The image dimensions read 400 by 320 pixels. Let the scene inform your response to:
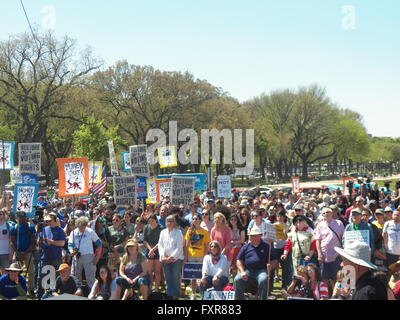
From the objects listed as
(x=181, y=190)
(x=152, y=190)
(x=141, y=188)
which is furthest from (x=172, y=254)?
(x=141, y=188)

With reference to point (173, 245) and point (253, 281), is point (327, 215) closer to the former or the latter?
point (253, 281)

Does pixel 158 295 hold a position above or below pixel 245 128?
below

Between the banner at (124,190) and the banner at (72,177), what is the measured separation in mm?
3092

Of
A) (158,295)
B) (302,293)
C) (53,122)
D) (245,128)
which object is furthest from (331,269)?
(245,128)

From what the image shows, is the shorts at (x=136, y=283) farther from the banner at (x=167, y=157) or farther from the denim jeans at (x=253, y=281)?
the banner at (x=167, y=157)

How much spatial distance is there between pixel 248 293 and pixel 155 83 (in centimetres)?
4663

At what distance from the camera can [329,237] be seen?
9594 millimetres

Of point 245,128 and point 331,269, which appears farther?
point 245,128

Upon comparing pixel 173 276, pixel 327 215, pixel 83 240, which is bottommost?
pixel 173 276

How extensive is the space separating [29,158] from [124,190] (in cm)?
345

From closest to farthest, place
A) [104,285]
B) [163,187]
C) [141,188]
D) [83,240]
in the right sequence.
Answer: [104,285]
[83,240]
[163,187]
[141,188]

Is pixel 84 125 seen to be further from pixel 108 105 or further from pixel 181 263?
pixel 181 263

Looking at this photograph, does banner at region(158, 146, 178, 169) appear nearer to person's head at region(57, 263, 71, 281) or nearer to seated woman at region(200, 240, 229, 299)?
seated woman at region(200, 240, 229, 299)
